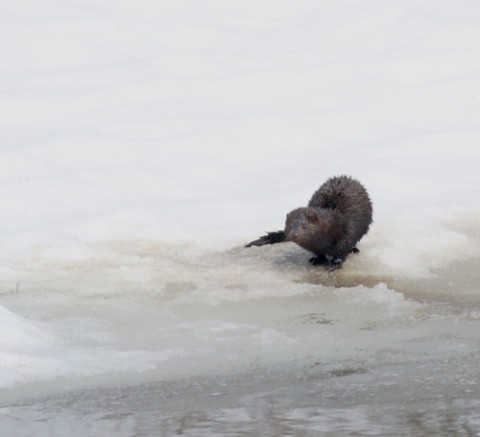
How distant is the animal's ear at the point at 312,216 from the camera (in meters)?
8.72

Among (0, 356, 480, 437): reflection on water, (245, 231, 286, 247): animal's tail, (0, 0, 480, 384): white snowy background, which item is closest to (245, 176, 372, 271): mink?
(245, 231, 286, 247): animal's tail

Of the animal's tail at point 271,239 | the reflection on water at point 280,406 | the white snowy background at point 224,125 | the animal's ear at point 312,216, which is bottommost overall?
the reflection on water at point 280,406

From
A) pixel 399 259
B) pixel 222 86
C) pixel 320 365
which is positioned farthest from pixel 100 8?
pixel 320 365

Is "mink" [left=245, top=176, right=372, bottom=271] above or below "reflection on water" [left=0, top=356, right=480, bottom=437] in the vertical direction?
above

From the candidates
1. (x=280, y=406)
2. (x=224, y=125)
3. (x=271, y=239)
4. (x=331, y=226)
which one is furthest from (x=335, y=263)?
(x=224, y=125)

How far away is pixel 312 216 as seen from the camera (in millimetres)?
8750

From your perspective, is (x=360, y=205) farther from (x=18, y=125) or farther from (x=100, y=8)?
(x=100, y=8)

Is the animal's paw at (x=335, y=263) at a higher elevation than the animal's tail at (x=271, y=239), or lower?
lower

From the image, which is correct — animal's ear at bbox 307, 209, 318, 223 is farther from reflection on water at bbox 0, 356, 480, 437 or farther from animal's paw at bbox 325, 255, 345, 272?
reflection on water at bbox 0, 356, 480, 437

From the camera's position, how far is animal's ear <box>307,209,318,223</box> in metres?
8.72

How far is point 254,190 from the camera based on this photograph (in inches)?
415

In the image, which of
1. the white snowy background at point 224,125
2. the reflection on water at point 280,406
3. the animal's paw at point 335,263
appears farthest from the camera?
the white snowy background at point 224,125

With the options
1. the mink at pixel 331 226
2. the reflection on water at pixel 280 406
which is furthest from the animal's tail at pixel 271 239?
the reflection on water at pixel 280 406

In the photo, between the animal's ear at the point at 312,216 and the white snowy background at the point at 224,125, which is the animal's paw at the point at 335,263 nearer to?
the white snowy background at the point at 224,125
